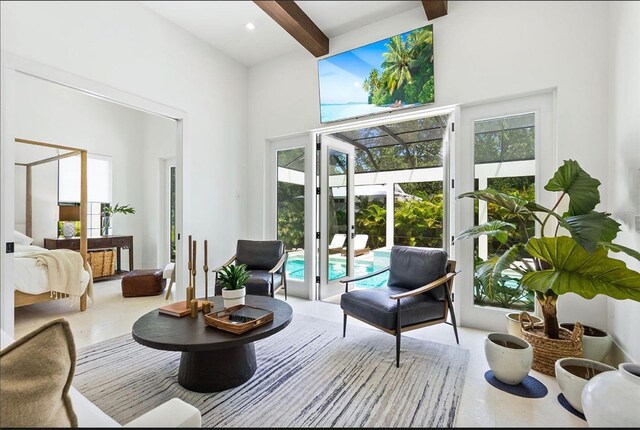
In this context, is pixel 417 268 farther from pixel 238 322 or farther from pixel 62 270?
pixel 62 270

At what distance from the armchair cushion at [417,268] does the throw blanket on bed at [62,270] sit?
3096 mm

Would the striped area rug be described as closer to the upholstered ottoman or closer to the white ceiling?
the upholstered ottoman

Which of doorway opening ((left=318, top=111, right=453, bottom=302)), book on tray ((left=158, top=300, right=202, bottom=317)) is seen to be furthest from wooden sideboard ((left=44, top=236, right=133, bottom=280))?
doorway opening ((left=318, top=111, right=453, bottom=302))

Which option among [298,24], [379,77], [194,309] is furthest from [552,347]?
[298,24]

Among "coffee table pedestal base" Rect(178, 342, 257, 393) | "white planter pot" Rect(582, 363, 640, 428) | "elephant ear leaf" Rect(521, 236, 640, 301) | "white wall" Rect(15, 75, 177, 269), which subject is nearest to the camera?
"white planter pot" Rect(582, 363, 640, 428)

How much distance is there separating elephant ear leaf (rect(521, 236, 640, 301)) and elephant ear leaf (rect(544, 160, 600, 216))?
0.27 meters

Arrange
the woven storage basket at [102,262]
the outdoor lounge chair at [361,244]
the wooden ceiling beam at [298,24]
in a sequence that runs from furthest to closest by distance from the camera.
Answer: the outdoor lounge chair at [361,244], the woven storage basket at [102,262], the wooden ceiling beam at [298,24]

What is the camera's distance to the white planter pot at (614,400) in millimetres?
1062

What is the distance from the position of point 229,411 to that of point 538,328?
2103mm

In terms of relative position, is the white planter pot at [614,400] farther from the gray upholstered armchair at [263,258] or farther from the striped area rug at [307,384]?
the gray upholstered armchair at [263,258]

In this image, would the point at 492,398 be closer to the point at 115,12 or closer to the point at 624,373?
the point at 624,373

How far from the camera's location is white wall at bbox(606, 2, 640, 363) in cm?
170

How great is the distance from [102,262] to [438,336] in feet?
14.8

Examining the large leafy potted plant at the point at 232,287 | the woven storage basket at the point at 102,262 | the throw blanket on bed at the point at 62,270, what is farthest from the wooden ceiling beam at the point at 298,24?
the woven storage basket at the point at 102,262
